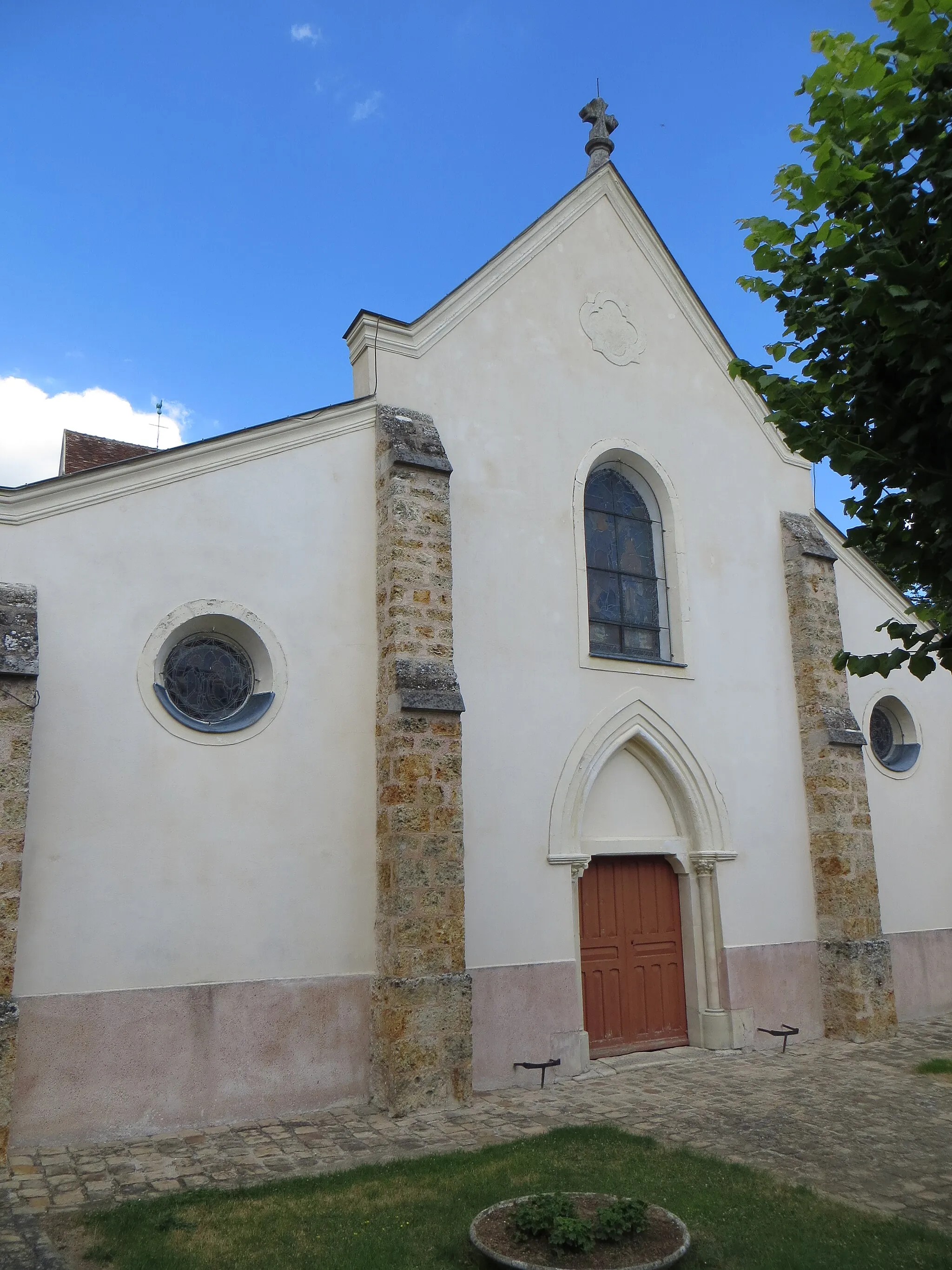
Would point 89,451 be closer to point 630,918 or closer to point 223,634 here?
point 223,634

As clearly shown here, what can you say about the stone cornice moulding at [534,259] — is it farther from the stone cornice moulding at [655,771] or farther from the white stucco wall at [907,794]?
the stone cornice moulding at [655,771]

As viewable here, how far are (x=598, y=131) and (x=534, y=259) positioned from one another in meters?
2.72

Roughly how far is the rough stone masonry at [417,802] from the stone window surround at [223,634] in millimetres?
981

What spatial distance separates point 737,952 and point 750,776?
1933mm

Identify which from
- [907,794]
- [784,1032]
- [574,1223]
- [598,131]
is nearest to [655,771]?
[784,1032]

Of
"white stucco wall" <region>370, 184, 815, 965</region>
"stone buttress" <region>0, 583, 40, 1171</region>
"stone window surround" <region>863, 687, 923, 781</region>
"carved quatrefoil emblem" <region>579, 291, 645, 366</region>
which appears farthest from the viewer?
"stone window surround" <region>863, 687, 923, 781</region>

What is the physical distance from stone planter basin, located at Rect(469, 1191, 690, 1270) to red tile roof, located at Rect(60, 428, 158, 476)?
9.17 meters

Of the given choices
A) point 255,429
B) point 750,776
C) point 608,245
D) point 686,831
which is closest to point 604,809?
point 686,831

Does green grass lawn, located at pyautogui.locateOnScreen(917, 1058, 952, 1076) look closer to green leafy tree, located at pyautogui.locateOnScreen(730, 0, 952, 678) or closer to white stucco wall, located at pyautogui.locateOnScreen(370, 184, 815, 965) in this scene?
white stucco wall, located at pyautogui.locateOnScreen(370, 184, 815, 965)

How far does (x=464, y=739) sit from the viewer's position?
31.0ft

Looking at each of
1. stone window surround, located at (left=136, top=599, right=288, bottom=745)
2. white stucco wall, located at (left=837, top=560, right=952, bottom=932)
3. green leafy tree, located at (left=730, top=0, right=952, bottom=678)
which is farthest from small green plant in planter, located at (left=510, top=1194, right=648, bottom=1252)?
white stucco wall, located at (left=837, top=560, right=952, bottom=932)

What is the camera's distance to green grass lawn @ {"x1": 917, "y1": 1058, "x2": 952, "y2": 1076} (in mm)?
9258

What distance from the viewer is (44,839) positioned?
24.4ft

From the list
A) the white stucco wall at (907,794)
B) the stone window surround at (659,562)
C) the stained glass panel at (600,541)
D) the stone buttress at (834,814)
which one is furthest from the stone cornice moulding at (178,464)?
the white stucco wall at (907,794)
